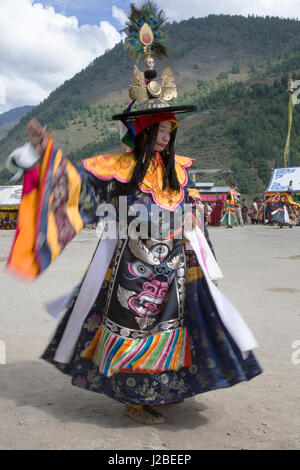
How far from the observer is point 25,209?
279cm

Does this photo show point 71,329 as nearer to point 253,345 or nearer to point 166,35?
point 253,345

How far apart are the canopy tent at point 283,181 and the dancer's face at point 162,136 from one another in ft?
78.5

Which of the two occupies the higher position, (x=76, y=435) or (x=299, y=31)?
(x=299, y=31)

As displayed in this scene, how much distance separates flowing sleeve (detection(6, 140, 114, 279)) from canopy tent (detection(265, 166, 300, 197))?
24435mm

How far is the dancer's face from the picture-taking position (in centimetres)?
327

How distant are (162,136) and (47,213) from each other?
0.94 m

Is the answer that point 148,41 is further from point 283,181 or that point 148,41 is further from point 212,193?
point 212,193

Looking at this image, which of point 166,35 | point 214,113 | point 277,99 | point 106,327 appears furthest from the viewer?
point 214,113

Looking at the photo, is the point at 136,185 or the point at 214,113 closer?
the point at 136,185

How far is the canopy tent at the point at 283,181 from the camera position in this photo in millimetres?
26531

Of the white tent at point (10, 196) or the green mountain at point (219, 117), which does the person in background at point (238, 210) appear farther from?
the white tent at point (10, 196)

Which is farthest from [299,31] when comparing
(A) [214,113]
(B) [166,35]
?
(B) [166,35]

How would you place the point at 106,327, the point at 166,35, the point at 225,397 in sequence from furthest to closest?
the point at 166,35 < the point at 225,397 < the point at 106,327

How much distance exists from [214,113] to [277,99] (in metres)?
11.4
